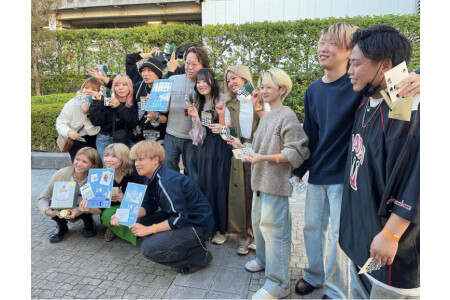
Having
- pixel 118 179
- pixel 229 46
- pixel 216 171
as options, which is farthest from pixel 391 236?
pixel 229 46

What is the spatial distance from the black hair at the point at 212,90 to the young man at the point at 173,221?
2.32ft

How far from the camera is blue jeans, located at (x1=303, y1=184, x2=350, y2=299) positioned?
2459 millimetres

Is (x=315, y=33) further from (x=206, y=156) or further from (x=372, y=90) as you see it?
(x=372, y=90)

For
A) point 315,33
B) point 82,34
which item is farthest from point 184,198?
point 82,34

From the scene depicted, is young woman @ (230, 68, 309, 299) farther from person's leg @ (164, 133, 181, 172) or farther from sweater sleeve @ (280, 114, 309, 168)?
person's leg @ (164, 133, 181, 172)

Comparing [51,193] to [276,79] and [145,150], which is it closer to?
[145,150]

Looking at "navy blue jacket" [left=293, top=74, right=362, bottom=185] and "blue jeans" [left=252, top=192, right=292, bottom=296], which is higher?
"navy blue jacket" [left=293, top=74, right=362, bottom=185]

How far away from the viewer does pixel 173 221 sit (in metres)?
3.12

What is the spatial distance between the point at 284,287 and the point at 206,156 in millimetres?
1589

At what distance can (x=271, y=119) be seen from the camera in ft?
8.96

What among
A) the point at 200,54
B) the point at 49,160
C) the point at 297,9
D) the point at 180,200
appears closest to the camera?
the point at 180,200

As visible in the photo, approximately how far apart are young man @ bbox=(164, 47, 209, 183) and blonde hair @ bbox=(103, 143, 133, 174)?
0.48 metres

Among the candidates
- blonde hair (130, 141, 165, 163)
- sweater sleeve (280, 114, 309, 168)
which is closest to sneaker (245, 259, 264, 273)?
sweater sleeve (280, 114, 309, 168)

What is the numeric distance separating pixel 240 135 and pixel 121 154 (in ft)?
4.70
